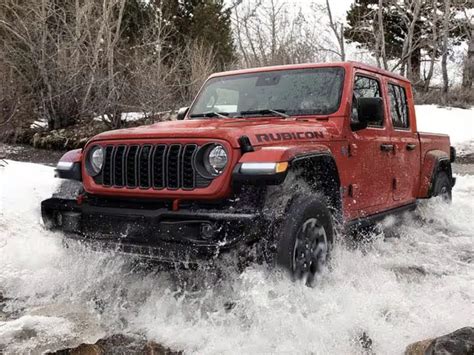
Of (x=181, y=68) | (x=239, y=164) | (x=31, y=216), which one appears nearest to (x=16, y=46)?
(x=181, y=68)

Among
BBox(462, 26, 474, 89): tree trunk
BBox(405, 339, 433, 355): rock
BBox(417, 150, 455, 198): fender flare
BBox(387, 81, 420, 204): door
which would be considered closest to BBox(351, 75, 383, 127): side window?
BBox(387, 81, 420, 204): door

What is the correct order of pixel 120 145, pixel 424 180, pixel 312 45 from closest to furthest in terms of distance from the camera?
pixel 120 145 < pixel 424 180 < pixel 312 45

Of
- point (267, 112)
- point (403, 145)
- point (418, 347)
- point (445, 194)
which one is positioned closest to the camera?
point (418, 347)

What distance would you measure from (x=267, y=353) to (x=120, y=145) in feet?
5.98

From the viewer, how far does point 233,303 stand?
3572 millimetres

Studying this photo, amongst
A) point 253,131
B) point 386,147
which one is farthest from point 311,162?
point 386,147

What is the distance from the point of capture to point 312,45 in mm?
28234

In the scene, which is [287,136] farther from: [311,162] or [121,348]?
[121,348]

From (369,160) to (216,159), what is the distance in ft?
6.37

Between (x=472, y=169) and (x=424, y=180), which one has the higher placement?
(x=424, y=180)

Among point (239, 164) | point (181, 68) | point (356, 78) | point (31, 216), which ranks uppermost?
point (181, 68)

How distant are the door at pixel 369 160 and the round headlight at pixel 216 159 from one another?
59.5 inches

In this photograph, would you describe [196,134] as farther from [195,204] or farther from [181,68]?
[181,68]

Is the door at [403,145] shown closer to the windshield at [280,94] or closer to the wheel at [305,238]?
the windshield at [280,94]
